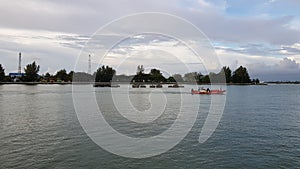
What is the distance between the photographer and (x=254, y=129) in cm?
2647

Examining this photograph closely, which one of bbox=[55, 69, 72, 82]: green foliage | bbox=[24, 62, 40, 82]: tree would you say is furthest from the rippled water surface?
bbox=[55, 69, 72, 82]: green foliage

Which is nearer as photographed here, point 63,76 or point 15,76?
point 15,76

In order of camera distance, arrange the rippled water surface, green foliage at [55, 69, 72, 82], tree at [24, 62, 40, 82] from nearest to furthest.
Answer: the rippled water surface < tree at [24, 62, 40, 82] < green foliage at [55, 69, 72, 82]

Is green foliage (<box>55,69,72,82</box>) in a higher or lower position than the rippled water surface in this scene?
higher

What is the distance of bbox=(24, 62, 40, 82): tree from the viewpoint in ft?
538

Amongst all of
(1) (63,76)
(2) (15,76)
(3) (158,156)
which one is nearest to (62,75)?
(1) (63,76)

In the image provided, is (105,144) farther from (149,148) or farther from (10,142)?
(10,142)

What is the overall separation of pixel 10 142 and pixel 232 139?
15779 millimetres

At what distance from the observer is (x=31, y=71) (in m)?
164

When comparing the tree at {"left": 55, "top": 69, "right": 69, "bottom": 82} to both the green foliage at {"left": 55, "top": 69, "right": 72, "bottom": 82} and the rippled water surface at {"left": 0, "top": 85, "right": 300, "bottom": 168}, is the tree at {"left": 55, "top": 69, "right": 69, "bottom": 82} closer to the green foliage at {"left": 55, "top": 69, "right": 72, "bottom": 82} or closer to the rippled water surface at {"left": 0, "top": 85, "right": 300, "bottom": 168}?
the green foliage at {"left": 55, "top": 69, "right": 72, "bottom": 82}

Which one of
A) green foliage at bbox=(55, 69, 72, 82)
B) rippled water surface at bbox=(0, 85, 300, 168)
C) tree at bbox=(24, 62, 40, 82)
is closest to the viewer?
rippled water surface at bbox=(0, 85, 300, 168)

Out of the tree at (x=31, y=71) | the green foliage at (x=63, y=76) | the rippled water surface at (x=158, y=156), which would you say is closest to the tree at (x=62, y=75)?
the green foliage at (x=63, y=76)

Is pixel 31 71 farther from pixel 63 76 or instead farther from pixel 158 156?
pixel 158 156

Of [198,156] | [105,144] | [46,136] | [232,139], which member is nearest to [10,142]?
[46,136]
